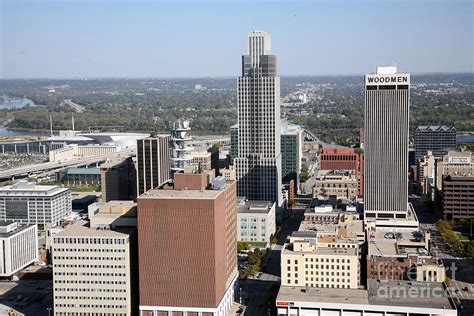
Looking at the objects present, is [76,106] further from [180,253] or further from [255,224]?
[180,253]

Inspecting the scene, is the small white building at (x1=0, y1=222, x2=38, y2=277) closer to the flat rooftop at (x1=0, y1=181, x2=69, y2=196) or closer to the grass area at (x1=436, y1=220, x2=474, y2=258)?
the flat rooftop at (x1=0, y1=181, x2=69, y2=196)

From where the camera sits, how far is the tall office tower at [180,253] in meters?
22.2

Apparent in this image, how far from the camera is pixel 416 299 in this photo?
22.3m

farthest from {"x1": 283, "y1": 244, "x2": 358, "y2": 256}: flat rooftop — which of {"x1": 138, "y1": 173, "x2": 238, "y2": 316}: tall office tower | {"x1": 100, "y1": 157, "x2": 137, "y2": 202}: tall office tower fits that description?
{"x1": 100, "y1": 157, "x2": 137, "y2": 202}: tall office tower

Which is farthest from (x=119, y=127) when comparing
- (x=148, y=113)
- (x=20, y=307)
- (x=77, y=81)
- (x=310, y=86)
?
(x=77, y=81)

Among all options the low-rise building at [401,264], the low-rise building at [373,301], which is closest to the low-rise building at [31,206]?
the low-rise building at [401,264]

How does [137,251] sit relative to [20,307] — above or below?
above

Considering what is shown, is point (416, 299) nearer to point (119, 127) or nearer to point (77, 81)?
point (119, 127)

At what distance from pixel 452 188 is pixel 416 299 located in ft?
50.2

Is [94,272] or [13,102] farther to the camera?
[13,102]

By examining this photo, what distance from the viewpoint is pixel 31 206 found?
36688mm

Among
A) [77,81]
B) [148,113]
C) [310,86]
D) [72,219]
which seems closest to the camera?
[72,219]

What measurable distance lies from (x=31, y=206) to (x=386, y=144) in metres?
17.1

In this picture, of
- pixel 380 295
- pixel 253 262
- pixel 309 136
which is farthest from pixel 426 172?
pixel 309 136
